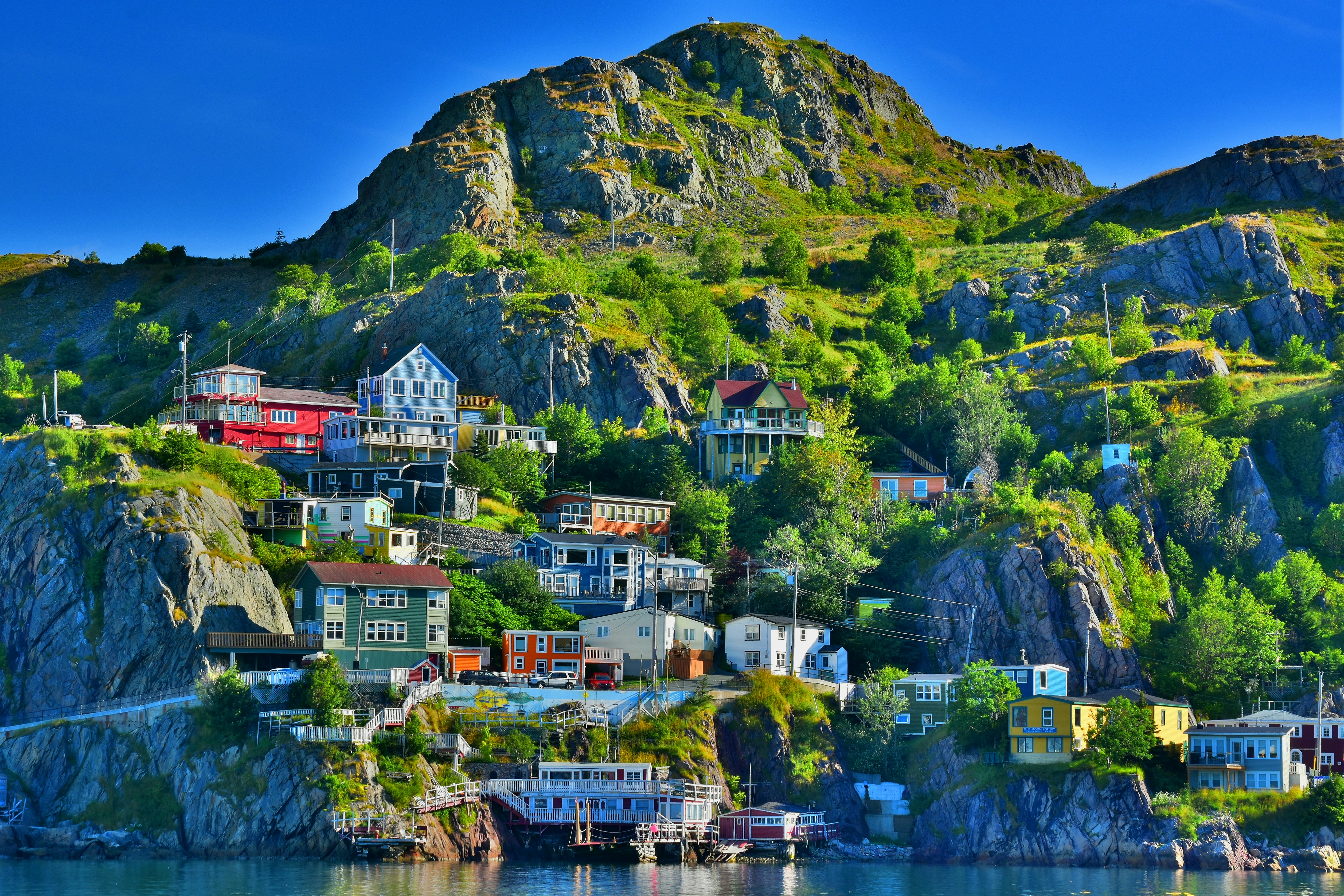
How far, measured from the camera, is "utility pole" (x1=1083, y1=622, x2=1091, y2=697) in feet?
299

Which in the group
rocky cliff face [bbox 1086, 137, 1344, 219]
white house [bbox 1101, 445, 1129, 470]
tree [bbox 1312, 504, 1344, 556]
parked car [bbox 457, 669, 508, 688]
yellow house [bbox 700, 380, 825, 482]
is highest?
rocky cliff face [bbox 1086, 137, 1344, 219]

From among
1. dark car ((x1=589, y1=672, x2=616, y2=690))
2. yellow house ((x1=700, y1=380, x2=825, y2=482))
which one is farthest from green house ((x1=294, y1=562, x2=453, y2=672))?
yellow house ((x1=700, y1=380, x2=825, y2=482))

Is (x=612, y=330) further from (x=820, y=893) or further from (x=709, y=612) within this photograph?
(x=820, y=893)

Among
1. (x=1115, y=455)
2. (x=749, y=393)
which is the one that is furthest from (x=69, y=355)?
(x=1115, y=455)

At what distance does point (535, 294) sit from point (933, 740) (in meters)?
57.8

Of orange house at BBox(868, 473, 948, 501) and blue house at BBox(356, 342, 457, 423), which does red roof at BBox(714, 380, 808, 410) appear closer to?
orange house at BBox(868, 473, 948, 501)

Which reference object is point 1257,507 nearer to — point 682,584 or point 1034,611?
point 1034,611

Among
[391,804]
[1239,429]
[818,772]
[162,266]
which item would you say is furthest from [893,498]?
[162,266]

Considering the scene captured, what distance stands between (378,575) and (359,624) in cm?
279

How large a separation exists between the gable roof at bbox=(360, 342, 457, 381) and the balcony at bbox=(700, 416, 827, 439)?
19916mm

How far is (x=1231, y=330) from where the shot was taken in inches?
5394

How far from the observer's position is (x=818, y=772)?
84188 mm

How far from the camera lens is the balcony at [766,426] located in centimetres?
11725

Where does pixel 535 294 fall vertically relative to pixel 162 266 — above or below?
below
